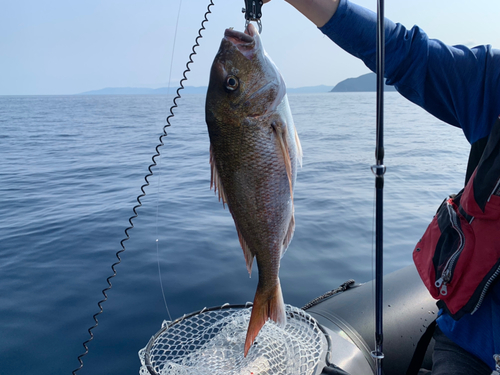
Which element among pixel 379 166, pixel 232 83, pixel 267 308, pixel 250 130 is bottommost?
pixel 267 308

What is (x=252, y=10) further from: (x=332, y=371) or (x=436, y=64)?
(x=332, y=371)

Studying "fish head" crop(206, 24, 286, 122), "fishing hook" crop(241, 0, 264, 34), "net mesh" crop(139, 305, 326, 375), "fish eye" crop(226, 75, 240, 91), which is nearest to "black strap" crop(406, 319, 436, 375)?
"net mesh" crop(139, 305, 326, 375)

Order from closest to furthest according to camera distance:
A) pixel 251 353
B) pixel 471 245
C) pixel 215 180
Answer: pixel 215 180 → pixel 471 245 → pixel 251 353

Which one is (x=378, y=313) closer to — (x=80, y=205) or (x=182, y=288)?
(x=182, y=288)

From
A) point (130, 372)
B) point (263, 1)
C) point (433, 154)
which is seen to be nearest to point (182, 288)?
point (130, 372)

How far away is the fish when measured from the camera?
55.9 inches

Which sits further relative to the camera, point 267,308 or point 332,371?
point 332,371

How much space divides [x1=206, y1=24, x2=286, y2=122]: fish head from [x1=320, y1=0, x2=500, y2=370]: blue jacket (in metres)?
0.60

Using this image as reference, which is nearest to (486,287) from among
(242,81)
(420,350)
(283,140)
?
(420,350)

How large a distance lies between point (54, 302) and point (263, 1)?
3.99m

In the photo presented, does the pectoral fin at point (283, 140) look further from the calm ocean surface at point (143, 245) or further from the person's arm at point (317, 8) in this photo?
the calm ocean surface at point (143, 245)

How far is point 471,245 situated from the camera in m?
1.78

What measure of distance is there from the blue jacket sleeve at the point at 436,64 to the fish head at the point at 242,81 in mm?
601

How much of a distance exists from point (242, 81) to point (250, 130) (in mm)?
196
